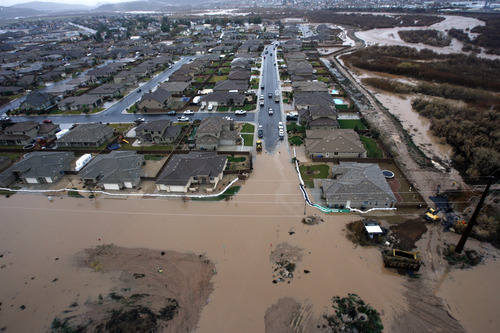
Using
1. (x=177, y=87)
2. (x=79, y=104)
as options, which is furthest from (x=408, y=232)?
(x=79, y=104)

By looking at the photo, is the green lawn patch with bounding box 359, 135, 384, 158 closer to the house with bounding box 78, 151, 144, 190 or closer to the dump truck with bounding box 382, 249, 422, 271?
the dump truck with bounding box 382, 249, 422, 271

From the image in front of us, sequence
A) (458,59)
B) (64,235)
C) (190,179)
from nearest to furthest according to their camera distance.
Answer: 1. (64,235)
2. (190,179)
3. (458,59)

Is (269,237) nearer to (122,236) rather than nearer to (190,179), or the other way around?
(190,179)

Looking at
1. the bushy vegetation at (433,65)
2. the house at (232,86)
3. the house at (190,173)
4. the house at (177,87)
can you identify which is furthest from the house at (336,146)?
the bushy vegetation at (433,65)

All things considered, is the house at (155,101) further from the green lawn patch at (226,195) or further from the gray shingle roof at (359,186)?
the gray shingle roof at (359,186)

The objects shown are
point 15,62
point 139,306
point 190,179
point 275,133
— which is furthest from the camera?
point 15,62

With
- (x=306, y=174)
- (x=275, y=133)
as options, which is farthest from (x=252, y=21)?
(x=306, y=174)

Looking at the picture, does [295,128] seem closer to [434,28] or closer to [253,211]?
[253,211]
